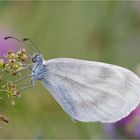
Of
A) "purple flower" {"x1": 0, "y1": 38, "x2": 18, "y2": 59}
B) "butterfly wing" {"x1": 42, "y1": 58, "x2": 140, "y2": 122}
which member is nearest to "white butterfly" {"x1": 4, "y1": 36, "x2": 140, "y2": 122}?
"butterfly wing" {"x1": 42, "y1": 58, "x2": 140, "y2": 122}

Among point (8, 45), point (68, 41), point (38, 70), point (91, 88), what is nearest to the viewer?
point (38, 70)

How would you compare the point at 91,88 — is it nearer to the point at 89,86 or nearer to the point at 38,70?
the point at 89,86

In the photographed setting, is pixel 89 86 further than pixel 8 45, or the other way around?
pixel 8 45

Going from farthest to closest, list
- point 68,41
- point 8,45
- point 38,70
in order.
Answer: point 68,41, point 8,45, point 38,70

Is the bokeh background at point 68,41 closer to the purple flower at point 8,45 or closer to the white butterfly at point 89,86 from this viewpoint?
the purple flower at point 8,45

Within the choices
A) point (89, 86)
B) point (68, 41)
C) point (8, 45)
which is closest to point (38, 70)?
point (89, 86)

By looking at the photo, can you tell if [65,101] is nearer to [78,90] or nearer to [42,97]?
[78,90]
